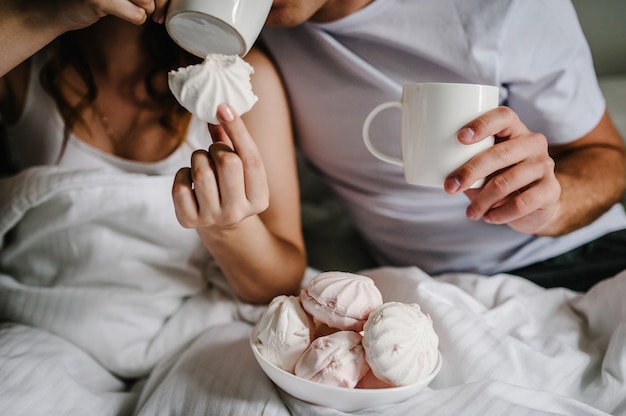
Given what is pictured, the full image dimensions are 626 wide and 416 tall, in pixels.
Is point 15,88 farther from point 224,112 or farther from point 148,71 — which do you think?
point 224,112

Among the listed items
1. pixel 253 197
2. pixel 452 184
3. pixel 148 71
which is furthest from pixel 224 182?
pixel 148 71

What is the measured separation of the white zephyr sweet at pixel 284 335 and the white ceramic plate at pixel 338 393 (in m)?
0.01

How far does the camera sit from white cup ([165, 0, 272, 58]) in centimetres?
63

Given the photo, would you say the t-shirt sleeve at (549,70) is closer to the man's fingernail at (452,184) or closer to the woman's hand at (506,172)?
the woman's hand at (506,172)

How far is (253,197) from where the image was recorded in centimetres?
66

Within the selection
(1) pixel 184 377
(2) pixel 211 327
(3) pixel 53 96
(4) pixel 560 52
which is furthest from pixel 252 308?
(4) pixel 560 52

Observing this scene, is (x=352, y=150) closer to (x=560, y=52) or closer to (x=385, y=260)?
(x=385, y=260)

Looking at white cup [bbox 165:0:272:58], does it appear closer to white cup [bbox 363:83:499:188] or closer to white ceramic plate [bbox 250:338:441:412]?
white cup [bbox 363:83:499:188]

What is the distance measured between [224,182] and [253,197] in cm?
5

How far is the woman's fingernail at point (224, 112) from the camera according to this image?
60cm

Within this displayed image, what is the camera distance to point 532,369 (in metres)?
0.73

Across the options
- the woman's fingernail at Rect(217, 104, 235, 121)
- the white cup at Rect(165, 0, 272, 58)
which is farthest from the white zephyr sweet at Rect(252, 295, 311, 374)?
the white cup at Rect(165, 0, 272, 58)

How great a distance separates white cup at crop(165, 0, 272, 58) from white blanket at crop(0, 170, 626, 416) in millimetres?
307

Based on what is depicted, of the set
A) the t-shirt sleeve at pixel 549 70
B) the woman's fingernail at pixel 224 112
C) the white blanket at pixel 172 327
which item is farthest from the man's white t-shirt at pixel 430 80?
the woman's fingernail at pixel 224 112
